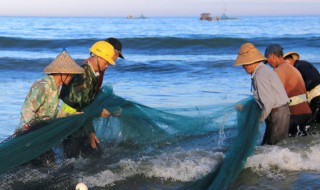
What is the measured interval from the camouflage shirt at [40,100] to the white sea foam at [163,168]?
988 millimetres

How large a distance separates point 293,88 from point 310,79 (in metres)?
0.96

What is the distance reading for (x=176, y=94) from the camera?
11844mm

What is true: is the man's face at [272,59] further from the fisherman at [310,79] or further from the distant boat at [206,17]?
the distant boat at [206,17]

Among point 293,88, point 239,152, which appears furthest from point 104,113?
point 293,88

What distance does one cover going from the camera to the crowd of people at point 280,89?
18.2ft

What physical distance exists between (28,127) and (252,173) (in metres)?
2.64

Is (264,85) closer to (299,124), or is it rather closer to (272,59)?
(272,59)

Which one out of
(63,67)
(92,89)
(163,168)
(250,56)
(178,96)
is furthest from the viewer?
(178,96)

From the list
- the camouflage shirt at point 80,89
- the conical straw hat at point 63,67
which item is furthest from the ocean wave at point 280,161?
the conical straw hat at point 63,67

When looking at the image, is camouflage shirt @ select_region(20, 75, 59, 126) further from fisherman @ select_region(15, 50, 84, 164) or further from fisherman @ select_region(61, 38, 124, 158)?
fisherman @ select_region(61, 38, 124, 158)

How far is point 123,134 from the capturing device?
589 centimetres

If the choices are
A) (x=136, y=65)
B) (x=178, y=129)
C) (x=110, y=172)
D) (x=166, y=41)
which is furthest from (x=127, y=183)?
(x=166, y=41)

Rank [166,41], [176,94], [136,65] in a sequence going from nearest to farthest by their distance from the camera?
[176,94]
[136,65]
[166,41]

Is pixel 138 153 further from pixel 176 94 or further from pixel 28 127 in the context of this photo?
pixel 176 94
